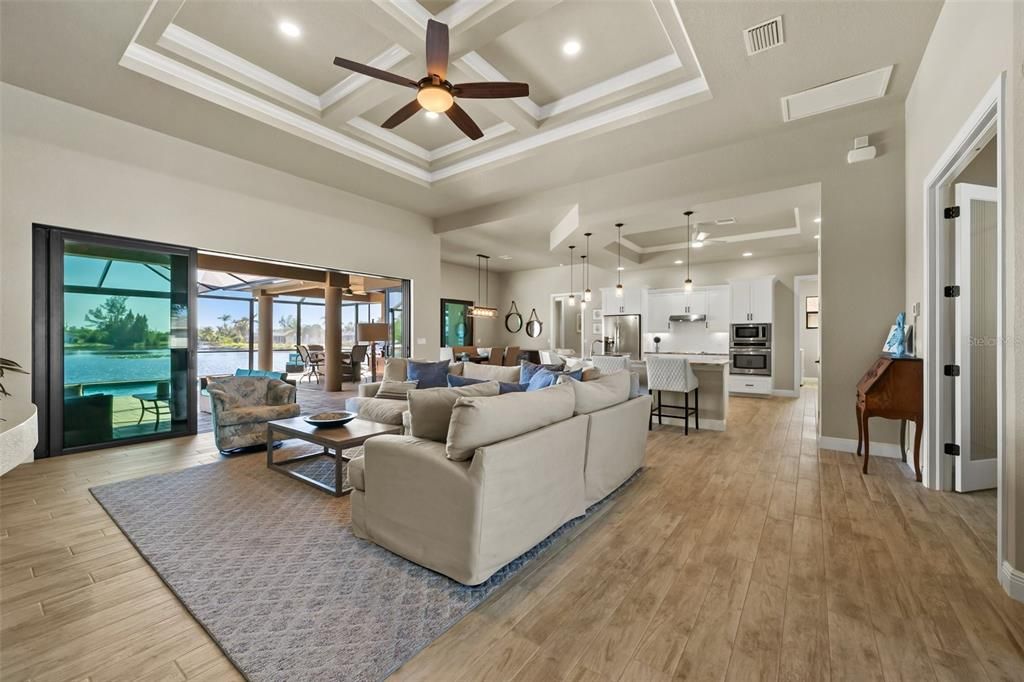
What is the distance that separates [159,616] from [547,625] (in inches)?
64.3

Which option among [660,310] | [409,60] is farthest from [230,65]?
[660,310]

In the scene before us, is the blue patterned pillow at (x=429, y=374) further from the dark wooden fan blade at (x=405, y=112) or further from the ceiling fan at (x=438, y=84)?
the ceiling fan at (x=438, y=84)

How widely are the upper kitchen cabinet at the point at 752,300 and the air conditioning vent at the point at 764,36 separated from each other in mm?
6032

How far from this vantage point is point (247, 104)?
408cm

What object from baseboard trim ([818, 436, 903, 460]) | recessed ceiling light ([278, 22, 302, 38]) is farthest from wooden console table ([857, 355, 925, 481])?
recessed ceiling light ([278, 22, 302, 38])

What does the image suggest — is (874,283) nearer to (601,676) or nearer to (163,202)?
(601,676)

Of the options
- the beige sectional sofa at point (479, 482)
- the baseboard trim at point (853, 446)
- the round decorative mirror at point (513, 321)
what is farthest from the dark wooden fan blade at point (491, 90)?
the round decorative mirror at point (513, 321)

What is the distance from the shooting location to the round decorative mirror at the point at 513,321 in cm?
1165

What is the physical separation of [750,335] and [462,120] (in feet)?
23.7

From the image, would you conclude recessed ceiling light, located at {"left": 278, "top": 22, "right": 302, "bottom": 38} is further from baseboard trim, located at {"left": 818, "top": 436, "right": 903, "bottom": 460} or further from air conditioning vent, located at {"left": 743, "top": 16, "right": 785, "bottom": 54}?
baseboard trim, located at {"left": 818, "top": 436, "right": 903, "bottom": 460}

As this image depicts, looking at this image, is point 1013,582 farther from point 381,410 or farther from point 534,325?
point 534,325

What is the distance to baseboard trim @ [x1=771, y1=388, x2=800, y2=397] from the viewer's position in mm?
8258

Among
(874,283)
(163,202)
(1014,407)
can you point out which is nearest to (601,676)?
(1014,407)

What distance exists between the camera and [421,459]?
2.04 meters
